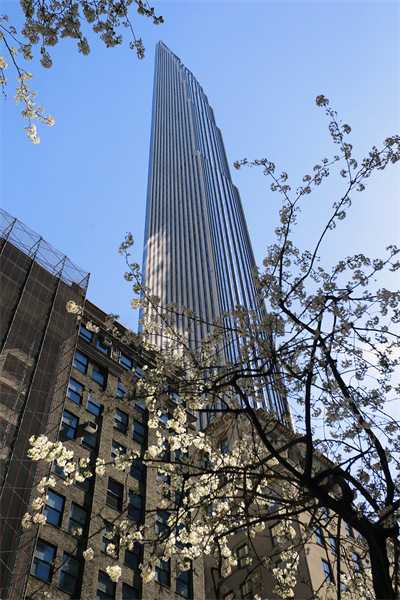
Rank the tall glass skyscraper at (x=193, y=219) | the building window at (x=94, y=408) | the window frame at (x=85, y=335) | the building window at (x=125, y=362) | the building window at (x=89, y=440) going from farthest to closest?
1. the tall glass skyscraper at (x=193, y=219)
2. the building window at (x=125, y=362)
3. the window frame at (x=85, y=335)
4. the building window at (x=94, y=408)
5. the building window at (x=89, y=440)

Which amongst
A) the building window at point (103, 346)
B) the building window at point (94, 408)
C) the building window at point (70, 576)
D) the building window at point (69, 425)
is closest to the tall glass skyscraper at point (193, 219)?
the building window at point (103, 346)

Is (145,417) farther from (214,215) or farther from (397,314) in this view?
(214,215)

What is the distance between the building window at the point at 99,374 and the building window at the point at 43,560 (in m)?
11.3

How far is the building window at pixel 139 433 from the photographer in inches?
1208

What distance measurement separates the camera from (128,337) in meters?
13.5

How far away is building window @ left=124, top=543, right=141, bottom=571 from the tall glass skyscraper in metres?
58.2

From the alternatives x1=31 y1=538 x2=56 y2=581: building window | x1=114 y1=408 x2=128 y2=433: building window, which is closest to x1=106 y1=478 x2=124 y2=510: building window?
x1=114 y1=408 x2=128 y2=433: building window

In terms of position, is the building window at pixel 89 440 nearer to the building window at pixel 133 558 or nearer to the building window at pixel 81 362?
the building window at pixel 81 362

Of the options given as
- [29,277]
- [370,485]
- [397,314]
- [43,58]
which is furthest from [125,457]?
[29,277]

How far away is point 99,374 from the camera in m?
32.4

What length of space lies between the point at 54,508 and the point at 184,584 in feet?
26.9

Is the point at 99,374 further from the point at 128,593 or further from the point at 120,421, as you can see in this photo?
the point at 128,593

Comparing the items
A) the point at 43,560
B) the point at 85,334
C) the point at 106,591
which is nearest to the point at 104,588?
the point at 106,591

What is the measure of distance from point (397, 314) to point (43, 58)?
8.89 meters
